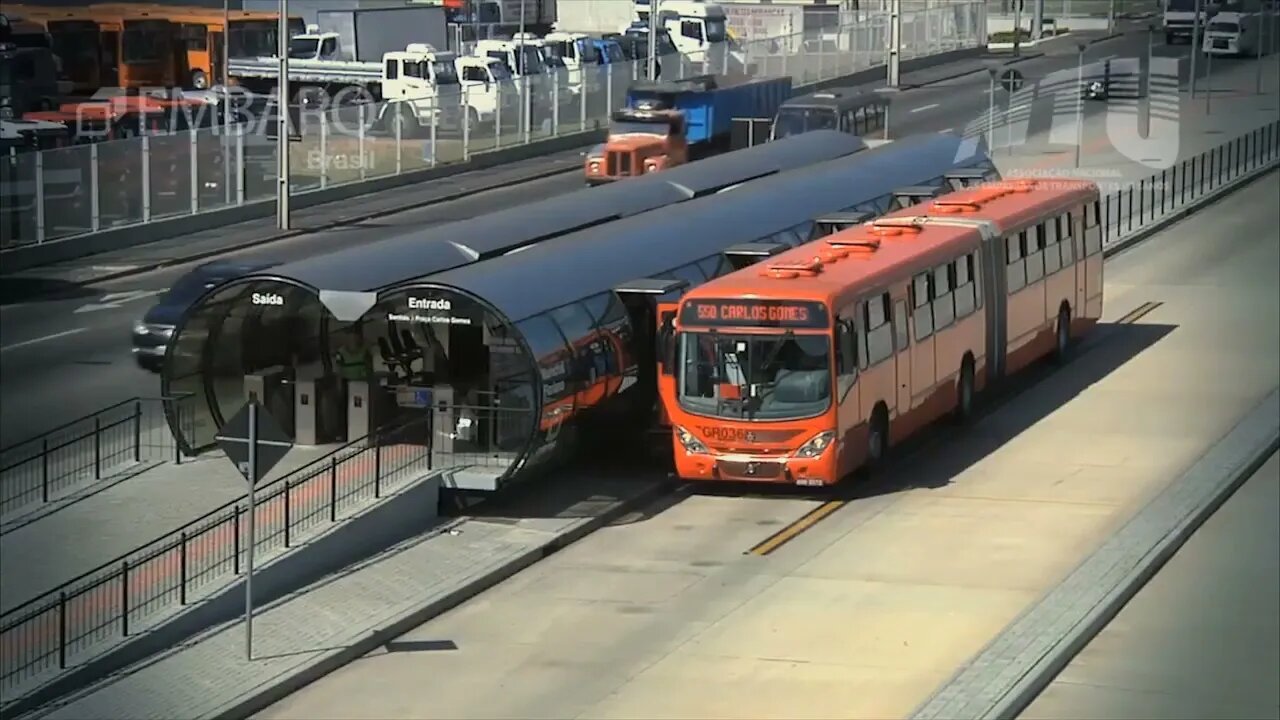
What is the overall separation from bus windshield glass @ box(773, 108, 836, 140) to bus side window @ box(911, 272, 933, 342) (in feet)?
67.4

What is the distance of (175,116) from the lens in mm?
37938

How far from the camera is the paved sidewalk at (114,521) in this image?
13.4m

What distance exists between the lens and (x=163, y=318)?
2183 centimetres

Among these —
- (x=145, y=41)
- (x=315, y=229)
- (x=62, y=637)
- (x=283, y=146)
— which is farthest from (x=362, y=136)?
(x=62, y=637)

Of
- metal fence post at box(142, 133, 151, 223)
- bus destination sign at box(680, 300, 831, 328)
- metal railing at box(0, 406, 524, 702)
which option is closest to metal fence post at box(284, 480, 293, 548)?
metal railing at box(0, 406, 524, 702)

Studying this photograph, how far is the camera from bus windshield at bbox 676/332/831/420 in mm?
19031

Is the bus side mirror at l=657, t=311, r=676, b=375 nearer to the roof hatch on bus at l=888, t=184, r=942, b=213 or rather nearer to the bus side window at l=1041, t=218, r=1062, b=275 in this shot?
the bus side window at l=1041, t=218, r=1062, b=275

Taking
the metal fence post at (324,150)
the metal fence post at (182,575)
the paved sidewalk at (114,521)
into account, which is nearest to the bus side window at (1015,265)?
the paved sidewalk at (114,521)

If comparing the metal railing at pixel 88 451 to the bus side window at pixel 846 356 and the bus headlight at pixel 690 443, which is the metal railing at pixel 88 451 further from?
the bus side window at pixel 846 356

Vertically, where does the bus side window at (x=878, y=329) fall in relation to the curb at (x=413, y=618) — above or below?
above

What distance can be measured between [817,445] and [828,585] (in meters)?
2.90

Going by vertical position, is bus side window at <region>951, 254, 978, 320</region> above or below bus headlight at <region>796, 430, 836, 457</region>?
above

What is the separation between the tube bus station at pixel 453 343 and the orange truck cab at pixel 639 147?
735 inches

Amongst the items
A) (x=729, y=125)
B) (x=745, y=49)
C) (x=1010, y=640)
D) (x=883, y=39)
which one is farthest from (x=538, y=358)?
(x=883, y=39)
